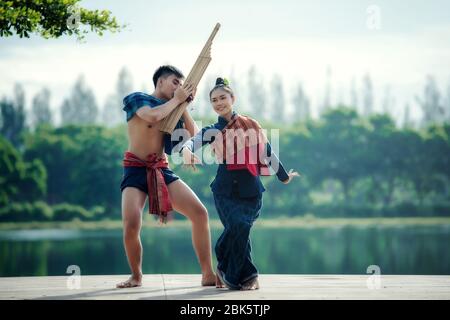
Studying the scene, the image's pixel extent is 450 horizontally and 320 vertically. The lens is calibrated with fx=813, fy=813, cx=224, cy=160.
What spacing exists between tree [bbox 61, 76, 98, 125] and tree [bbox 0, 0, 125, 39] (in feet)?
231

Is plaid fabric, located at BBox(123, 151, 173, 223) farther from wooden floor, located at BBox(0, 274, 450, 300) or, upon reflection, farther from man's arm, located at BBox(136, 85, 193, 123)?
wooden floor, located at BBox(0, 274, 450, 300)

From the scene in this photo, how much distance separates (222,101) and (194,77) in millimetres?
285

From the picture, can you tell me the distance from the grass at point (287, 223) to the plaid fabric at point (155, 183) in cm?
3304

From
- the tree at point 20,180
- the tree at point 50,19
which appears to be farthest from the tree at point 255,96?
the tree at point 50,19

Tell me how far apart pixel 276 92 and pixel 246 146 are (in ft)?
245

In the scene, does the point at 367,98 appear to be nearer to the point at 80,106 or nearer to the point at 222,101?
the point at 80,106

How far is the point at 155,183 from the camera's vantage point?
18.4ft

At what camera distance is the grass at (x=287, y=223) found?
40000 mm

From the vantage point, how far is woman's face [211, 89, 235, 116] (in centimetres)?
548

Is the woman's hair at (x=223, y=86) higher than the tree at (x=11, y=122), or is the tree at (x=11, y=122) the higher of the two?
the tree at (x=11, y=122)

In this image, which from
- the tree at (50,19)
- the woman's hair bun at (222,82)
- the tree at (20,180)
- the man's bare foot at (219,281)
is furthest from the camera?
the tree at (20,180)

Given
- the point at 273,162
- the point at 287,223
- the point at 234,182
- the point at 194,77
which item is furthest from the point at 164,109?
the point at 287,223

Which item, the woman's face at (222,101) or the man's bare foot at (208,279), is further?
the man's bare foot at (208,279)

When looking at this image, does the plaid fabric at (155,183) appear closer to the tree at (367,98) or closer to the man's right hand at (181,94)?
the man's right hand at (181,94)
